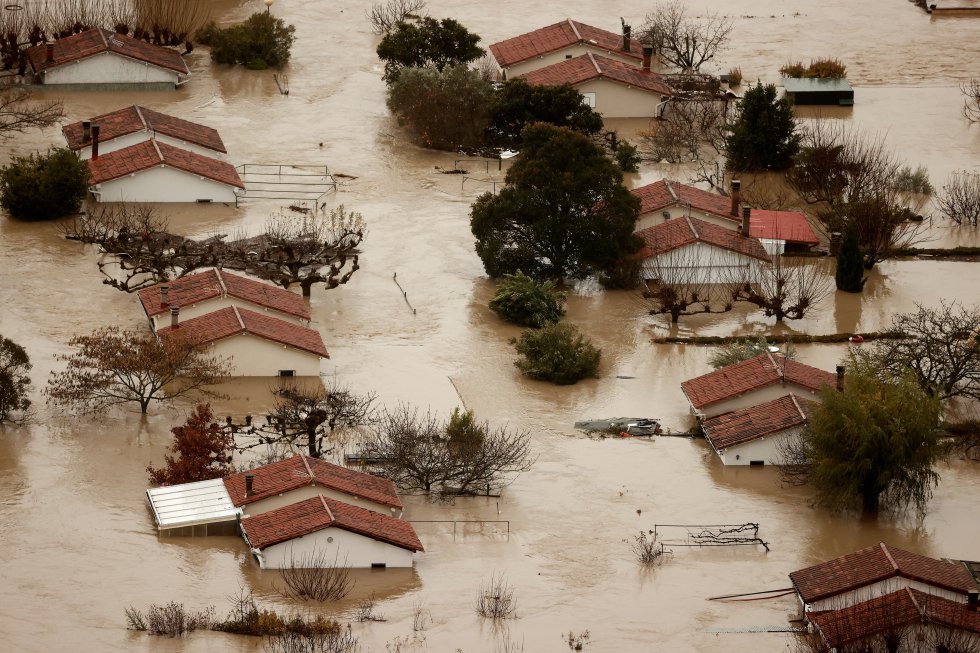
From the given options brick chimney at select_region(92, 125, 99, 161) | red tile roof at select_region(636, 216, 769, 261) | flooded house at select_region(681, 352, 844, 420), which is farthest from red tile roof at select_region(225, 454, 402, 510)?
brick chimney at select_region(92, 125, 99, 161)

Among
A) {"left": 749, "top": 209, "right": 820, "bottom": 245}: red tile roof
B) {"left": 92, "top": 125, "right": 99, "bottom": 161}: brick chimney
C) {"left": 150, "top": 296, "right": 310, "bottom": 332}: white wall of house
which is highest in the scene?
{"left": 92, "top": 125, "right": 99, "bottom": 161}: brick chimney

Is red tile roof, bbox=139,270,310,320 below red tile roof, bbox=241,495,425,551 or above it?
above

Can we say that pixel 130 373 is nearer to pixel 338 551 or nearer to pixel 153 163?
pixel 338 551

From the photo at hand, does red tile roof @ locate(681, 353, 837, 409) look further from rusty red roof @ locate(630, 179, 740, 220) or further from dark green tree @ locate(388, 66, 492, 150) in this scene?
dark green tree @ locate(388, 66, 492, 150)

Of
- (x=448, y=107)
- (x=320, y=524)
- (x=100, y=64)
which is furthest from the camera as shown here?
(x=100, y=64)

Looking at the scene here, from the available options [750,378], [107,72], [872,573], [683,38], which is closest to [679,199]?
[750,378]

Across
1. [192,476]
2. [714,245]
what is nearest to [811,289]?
[714,245]
